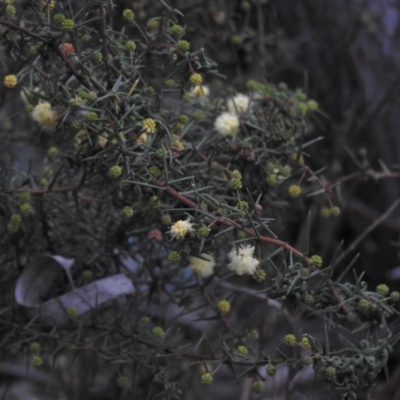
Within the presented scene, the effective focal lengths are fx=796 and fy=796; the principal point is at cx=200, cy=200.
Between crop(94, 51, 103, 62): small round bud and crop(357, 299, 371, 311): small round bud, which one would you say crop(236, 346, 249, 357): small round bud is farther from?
crop(94, 51, 103, 62): small round bud

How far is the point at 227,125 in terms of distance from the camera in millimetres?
1372

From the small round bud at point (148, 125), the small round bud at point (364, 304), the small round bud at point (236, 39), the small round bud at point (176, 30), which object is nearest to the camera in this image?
the small round bud at point (364, 304)

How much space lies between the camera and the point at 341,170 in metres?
2.40

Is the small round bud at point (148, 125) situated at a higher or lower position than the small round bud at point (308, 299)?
higher

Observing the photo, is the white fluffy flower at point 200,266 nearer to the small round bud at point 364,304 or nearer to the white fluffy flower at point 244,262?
the white fluffy flower at point 244,262

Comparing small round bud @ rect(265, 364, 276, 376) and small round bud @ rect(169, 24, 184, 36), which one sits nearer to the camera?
small round bud @ rect(265, 364, 276, 376)

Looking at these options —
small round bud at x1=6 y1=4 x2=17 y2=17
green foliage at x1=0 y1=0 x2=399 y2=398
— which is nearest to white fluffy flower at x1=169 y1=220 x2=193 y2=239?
green foliage at x1=0 y1=0 x2=399 y2=398

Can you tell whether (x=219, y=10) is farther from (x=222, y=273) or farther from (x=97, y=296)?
(x=97, y=296)

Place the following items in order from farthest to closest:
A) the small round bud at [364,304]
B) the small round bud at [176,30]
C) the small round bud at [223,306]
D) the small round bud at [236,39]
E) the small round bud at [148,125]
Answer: the small round bud at [236,39] < the small round bud at [223,306] < the small round bud at [176,30] < the small round bud at [148,125] < the small round bud at [364,304]

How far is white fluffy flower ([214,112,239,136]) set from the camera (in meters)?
1.37

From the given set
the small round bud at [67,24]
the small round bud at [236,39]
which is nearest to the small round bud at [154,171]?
the small round bud at [67,24]

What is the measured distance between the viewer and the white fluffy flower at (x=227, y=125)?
137cm

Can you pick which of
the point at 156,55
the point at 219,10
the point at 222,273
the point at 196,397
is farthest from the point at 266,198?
the point at 196,397

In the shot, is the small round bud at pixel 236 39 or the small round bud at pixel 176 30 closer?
the small round bud at pixel 176 30
